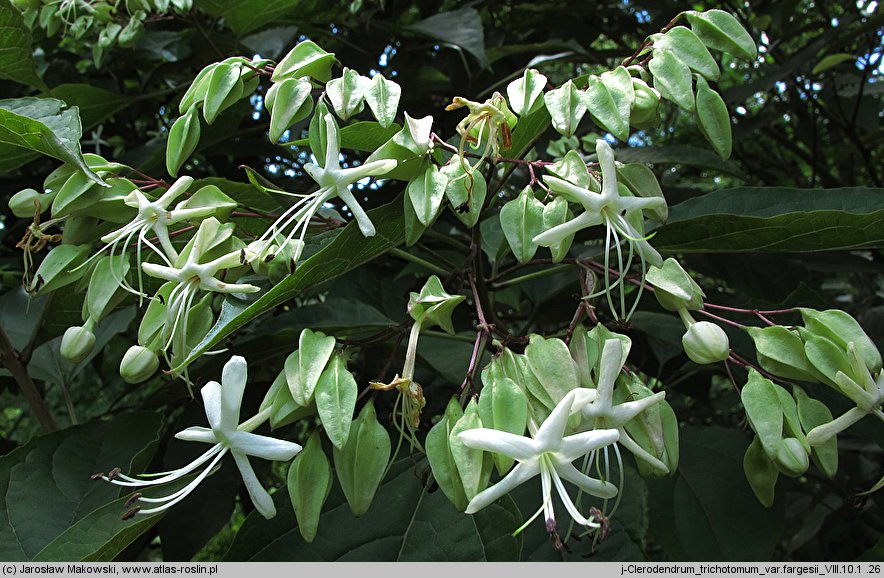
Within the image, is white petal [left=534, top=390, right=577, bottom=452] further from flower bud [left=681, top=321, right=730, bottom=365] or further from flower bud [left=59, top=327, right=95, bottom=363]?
flower bud [left=59, top=327, right=95, bottom=363]

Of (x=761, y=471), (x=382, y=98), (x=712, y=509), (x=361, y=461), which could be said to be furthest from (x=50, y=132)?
(x=712, y=509)

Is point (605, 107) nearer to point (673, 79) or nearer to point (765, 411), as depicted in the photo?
point (673, 79)

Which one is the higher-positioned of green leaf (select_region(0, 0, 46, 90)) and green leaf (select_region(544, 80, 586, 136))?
green leaf (select_region(544, 80, 586, 136))

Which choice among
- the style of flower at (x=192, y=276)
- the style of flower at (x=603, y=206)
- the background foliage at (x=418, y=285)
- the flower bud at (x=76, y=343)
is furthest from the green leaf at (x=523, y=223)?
the flower bud at (x=76, y=343)

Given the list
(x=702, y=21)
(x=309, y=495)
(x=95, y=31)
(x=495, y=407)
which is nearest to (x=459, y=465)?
(x=495, y=407)

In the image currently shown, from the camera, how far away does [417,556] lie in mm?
791

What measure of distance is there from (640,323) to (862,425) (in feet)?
1.14

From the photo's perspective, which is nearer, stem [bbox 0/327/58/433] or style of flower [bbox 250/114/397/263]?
style of flower [bbox 250/114/397/263]

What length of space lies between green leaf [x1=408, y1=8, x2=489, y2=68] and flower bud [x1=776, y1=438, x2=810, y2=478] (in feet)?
2.83

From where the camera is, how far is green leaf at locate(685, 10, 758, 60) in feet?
2.46

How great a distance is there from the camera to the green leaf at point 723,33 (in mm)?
749

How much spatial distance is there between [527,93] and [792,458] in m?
0.39

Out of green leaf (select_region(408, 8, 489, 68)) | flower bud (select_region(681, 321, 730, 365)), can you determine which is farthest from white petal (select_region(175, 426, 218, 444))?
green leaf (select_region(408, 8, 489, 68))

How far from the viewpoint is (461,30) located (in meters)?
1.35
